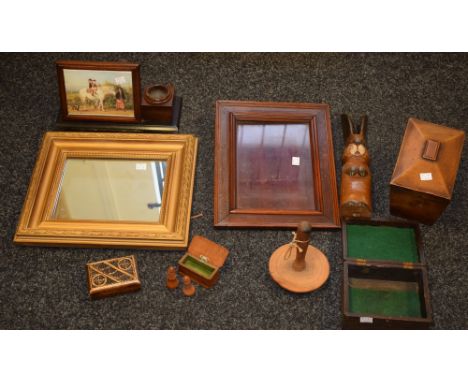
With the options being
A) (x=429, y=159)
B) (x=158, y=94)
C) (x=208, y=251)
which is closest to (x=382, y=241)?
(x=429, y=159)

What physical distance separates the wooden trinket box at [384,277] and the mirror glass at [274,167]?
0.32 meters

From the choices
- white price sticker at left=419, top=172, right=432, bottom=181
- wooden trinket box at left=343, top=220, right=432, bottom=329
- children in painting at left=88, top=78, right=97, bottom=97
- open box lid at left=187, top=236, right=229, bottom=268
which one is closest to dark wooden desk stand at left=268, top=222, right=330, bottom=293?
wooden trinket box at left=343, top=220, right=432, bottom=329

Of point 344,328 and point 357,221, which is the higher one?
point 357,221

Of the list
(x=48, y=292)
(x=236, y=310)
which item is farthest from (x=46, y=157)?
(x=236, y=310)

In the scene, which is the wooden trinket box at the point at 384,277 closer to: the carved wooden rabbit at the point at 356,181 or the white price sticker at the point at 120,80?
the carved wooden rabbit at the point at 356,181

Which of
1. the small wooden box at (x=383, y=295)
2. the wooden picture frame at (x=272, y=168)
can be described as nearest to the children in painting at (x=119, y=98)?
the wooden picture frame at (x=272, y=168)

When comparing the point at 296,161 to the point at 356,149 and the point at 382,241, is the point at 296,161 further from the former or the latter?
the point at 382,241

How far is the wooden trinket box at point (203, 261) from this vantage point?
288 cm

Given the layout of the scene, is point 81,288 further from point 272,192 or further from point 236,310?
point 272,192

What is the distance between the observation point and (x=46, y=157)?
3.26 metres

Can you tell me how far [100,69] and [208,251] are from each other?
1167mm

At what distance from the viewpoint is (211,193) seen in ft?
10.6

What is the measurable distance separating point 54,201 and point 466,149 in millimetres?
2323

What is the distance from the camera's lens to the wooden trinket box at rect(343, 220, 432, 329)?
2.71 m
